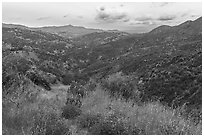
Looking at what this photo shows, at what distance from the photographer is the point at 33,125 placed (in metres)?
5.21

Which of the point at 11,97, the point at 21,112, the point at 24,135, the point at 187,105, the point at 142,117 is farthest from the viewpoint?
the point at 187,105

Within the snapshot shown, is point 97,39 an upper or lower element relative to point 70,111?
upper

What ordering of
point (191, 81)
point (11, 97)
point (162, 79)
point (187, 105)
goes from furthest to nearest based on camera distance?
point (162, 79) → point (191, 81) → point (187, 105) → point (11, 97)

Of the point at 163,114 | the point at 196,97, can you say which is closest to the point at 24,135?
the point at 163,114

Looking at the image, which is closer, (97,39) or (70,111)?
(70,111)

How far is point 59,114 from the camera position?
6.47m

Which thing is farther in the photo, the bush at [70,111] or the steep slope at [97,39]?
the steep slope at [97,39]

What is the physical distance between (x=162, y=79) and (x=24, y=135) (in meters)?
10.5

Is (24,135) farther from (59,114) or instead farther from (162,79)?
(162,79)

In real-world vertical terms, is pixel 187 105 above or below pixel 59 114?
below

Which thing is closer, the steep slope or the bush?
the bush

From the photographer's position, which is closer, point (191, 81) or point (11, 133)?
point (11, 133)

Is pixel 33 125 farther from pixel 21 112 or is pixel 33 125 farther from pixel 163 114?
pixel 163 114

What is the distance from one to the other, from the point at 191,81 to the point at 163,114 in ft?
21.1
